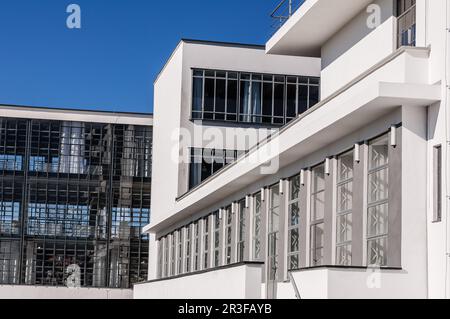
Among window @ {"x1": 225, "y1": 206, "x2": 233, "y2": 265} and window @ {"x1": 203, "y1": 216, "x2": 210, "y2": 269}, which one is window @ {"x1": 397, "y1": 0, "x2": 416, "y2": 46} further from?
window @ {"x1": 203, "y1": 216, "x2": 210, "y2": 269}

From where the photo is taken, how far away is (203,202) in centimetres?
3397

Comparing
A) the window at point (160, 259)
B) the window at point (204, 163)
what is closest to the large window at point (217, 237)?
the window at point (204, 163)

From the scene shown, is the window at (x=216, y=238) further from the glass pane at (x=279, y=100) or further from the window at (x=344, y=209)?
the window at (x=344, y=209)

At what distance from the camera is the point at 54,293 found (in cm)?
5656

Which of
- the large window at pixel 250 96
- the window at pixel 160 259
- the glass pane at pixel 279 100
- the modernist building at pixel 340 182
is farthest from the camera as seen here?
the window at pixel 160 259

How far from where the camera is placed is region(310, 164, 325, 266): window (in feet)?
72.9

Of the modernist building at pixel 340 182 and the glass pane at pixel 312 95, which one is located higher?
the glass pane at pixel 312 95

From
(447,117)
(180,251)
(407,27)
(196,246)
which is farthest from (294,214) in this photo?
(180,251)

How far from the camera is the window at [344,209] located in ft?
66.8

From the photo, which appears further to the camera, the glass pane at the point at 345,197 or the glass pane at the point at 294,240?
the glass pane at the point at 294,240

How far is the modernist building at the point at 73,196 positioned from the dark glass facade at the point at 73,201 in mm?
61

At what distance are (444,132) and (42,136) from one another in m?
45.8

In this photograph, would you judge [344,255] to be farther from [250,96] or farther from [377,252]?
[250,96]
